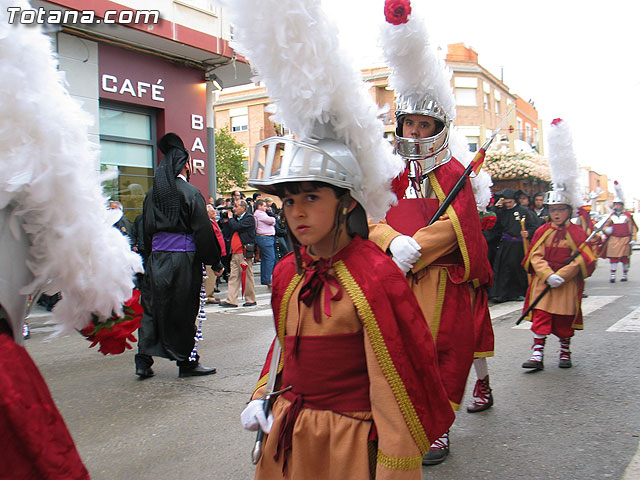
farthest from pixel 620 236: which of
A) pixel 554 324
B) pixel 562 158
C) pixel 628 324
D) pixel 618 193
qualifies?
pixel 554 324

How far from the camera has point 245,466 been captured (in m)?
3.37

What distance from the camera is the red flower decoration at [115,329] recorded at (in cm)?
197

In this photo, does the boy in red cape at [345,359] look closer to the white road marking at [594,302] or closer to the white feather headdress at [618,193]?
the white road marking at [594,302]

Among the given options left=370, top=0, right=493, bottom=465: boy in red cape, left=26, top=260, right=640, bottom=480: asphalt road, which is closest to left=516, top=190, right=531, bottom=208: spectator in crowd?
left=26, top=260, right=640, bottom=480: asphalt road

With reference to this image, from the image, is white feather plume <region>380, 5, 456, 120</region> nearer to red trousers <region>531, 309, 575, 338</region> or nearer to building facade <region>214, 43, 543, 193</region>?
red trousers <region>531, 309, 575, 338</region>

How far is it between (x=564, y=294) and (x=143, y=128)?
10993mm

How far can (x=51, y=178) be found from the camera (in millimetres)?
1605

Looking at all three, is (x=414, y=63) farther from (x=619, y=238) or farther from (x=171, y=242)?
(x=619, y=238)

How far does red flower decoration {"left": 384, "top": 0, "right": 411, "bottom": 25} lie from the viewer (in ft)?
11.1

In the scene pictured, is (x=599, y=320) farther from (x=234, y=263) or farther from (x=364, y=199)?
(x=364, y=199)

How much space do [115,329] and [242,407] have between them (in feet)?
8.38

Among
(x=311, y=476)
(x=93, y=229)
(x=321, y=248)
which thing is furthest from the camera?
(x=321, y=248)

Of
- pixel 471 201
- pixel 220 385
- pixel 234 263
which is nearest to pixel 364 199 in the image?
pixel 471 201

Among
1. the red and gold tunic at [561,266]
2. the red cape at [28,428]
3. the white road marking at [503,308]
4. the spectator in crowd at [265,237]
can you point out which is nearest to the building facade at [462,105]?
the spectator in crowd at [265,237]
